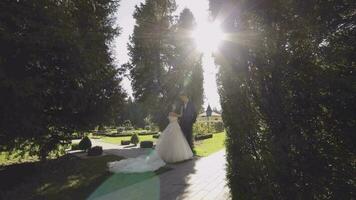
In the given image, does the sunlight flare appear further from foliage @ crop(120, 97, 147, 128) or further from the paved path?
foliage @ crop(120, 97, 147, 128)

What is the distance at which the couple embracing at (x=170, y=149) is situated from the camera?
9.77 m

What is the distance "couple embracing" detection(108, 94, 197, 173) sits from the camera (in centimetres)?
977

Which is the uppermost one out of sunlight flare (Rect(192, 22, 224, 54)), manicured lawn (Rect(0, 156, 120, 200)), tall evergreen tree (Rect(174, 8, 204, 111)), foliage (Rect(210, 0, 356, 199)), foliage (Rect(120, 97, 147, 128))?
tall evergreen tree (Rect(174, 8, 204, 111))

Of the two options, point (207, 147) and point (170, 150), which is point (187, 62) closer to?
point (207, 147)

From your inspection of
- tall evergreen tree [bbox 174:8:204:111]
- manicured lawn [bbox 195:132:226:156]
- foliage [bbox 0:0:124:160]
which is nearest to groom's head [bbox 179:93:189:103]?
manicured lawn [bbox 195:132:226:156]

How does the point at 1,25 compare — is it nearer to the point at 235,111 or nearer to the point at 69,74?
the point at 69,74

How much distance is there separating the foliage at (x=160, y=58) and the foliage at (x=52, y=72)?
1706 cm

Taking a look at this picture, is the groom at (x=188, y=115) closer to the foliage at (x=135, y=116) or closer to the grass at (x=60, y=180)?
the grass at (x=60, y=180)

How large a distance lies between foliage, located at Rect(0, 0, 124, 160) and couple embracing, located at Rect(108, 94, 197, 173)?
7.98 ft

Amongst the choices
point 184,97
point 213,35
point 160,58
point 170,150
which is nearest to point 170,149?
point 170,150

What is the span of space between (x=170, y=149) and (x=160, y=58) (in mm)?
21055

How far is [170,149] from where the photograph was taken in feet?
38.1

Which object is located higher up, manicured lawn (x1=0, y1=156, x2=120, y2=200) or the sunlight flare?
the sunlight flare

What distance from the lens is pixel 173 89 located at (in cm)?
2975
